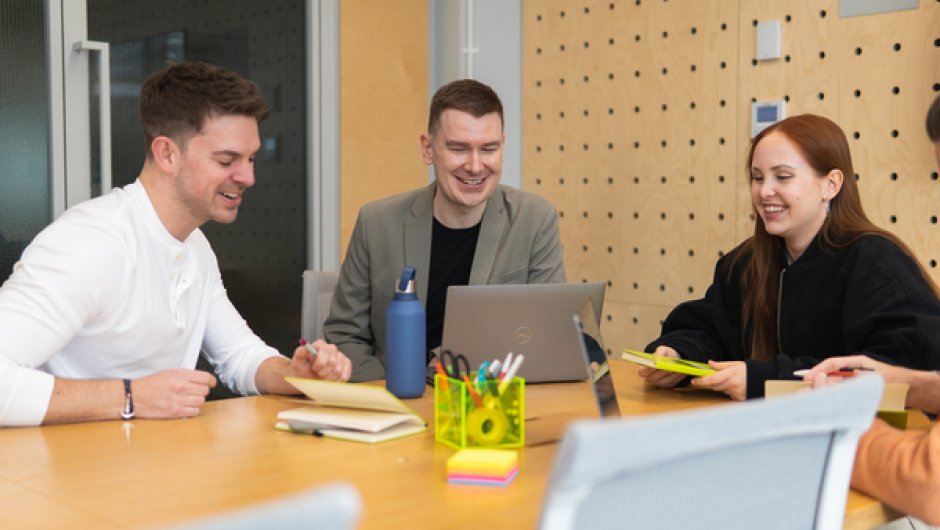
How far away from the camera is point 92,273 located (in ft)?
6.13

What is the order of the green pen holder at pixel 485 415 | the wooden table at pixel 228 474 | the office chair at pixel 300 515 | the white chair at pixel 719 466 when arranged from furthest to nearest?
1. the green pen holder at pixel 485 415
2. the wooden table at pixel 228 474
3. the white chair at pixel 719 466
4. the office chair at pixel 300 515

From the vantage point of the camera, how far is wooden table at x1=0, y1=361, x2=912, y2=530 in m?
1.25

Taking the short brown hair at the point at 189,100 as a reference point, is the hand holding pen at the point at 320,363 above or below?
below

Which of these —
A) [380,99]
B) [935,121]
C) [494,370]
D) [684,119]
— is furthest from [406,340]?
[380,99]

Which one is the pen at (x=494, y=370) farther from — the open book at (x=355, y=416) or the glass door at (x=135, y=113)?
the glass door at (x=135, y=113)

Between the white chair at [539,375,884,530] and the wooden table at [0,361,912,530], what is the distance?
343 mm

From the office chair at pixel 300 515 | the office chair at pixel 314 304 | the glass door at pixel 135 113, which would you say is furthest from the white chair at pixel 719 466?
the glass door at pixel 135 113

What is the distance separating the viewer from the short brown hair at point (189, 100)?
212cm

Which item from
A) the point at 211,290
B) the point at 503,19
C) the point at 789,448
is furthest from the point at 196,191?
the point at 503,19

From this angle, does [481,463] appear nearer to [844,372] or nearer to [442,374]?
[442,374]

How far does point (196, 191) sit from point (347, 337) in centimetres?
68

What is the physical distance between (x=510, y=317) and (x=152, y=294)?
73cm

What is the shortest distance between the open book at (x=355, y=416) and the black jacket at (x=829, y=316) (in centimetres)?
71

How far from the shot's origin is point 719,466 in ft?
2.80
